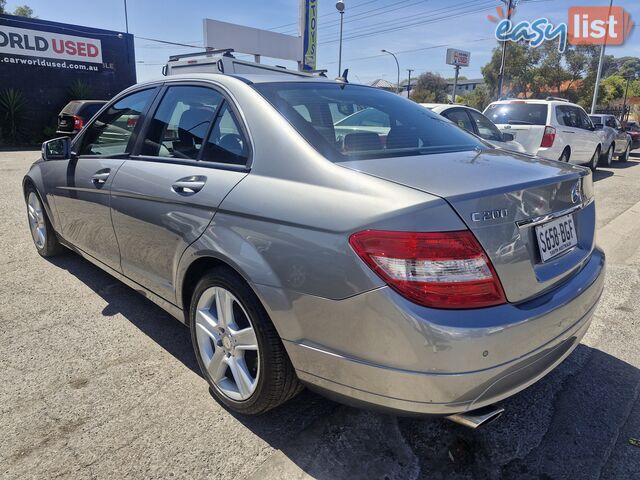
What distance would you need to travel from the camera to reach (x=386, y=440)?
2.19 meters

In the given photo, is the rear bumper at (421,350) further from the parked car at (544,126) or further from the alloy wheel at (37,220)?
the parked car at (544,126)

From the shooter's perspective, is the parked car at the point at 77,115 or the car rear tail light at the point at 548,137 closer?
the car rear tail light at the point at 548,137

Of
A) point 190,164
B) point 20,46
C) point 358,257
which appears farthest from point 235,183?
point 20,46

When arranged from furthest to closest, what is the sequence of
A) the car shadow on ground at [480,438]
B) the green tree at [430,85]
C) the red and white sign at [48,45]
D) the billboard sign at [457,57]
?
the green tree at [430,85] < the billboard sign at [457,57] < the red and white sign at [48,45] < the car shadow on ground at [480,438]

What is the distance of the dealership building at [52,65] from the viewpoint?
1756cm

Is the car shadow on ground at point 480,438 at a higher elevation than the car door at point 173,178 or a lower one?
lower

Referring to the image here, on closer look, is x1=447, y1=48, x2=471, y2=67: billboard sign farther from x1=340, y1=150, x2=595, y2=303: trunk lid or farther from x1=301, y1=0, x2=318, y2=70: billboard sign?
x1=340, y1=150, x2=595, y2=303: trunk lid

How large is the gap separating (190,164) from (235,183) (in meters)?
0.47

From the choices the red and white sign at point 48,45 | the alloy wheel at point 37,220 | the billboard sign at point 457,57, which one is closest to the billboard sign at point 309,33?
the red and white sign at point 48,45

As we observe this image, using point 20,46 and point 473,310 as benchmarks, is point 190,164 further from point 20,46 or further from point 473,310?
point 20,46

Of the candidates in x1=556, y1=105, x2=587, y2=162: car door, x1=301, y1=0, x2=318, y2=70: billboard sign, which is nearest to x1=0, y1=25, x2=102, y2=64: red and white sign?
x1=301, y1=0, x2=318, y2=70: billboard sign

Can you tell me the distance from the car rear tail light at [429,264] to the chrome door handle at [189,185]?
1.04 metres

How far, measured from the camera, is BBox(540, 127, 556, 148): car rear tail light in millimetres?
9539

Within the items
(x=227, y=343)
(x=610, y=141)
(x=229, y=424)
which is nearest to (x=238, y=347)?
(x=227, y=343)
